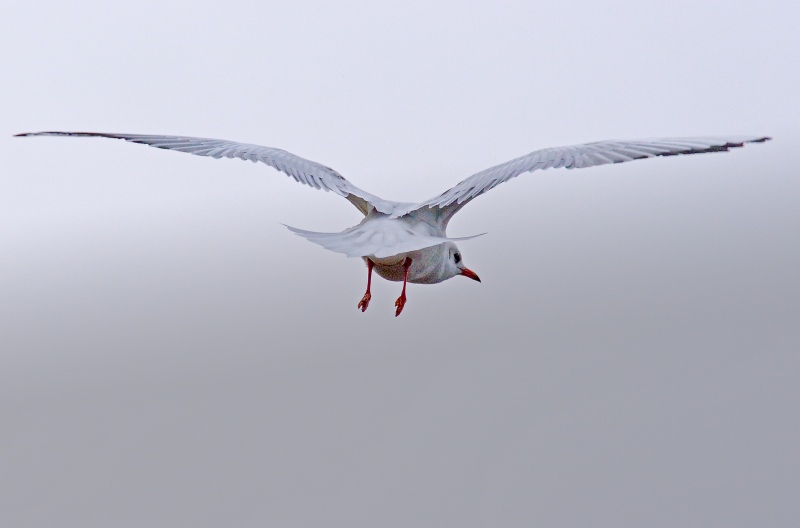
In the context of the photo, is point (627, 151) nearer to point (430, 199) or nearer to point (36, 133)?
point (430, 199)

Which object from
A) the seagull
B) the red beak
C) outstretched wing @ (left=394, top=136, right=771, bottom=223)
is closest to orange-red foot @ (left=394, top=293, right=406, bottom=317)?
the seagull

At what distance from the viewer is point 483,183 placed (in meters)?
3.01

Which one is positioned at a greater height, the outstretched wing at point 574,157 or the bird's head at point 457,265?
the outstretched wing at point 574,157

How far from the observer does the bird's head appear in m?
3.53

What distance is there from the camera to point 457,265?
3.63 meters

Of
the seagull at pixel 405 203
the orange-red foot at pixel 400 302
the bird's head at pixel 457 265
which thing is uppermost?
the seagull at pixel 405 203

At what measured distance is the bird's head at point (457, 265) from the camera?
11.6 feet

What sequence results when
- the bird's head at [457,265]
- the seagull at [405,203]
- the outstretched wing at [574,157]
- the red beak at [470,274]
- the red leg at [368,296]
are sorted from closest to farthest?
the outstretched wing at [574,157] → the seagull at [405,203] → the red leg at [368,296] → the bird's head at [457,265] → the red beak at [470,274]

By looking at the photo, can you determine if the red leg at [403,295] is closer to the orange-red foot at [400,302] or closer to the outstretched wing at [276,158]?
the orange-red foot at [400,302]

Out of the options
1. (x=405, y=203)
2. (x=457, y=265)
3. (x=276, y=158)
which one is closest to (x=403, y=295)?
(x=405, y=203)

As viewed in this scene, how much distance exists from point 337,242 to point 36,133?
1.08m

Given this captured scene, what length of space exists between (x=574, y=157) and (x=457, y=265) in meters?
0.86

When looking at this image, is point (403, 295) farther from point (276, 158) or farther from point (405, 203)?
point (276, 158)

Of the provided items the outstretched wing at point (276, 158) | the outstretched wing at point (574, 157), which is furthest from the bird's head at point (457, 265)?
the outstretched wing at point (276, 158)
